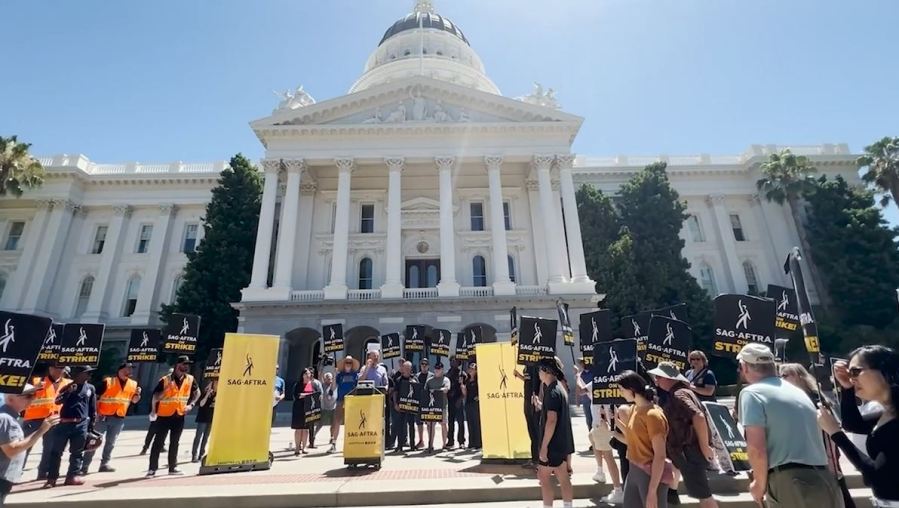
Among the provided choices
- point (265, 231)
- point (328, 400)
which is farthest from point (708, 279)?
point (328, 400)

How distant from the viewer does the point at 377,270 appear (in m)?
29.8

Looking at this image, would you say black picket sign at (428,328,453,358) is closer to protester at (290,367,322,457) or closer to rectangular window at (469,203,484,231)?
protester at (290,367,322,457)

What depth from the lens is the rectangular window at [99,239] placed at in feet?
117

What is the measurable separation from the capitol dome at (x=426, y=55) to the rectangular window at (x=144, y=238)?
20.9 m

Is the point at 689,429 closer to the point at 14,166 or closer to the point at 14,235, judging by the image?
the point at 14,166

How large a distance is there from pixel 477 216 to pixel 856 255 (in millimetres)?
24807

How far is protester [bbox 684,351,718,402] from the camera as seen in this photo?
6.15 m

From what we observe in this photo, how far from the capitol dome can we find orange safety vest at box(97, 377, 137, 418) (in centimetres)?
3669

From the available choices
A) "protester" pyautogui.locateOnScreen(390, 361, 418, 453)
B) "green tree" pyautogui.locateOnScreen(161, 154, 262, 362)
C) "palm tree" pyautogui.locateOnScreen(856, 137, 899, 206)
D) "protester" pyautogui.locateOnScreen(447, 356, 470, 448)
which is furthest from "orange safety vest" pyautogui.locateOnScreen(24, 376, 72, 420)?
"palm tree" pyautogui.locateOnScreen(856, 137, 899, 206)

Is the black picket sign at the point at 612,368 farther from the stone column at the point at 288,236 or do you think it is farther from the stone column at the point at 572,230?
the stone column at the point at 288,236

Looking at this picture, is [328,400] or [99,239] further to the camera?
[99,239]

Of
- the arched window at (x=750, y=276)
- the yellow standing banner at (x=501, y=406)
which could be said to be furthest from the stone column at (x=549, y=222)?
the arched window at (x=750, y=276)

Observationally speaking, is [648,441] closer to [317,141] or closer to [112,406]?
[112,406]

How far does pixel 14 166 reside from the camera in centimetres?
2927
